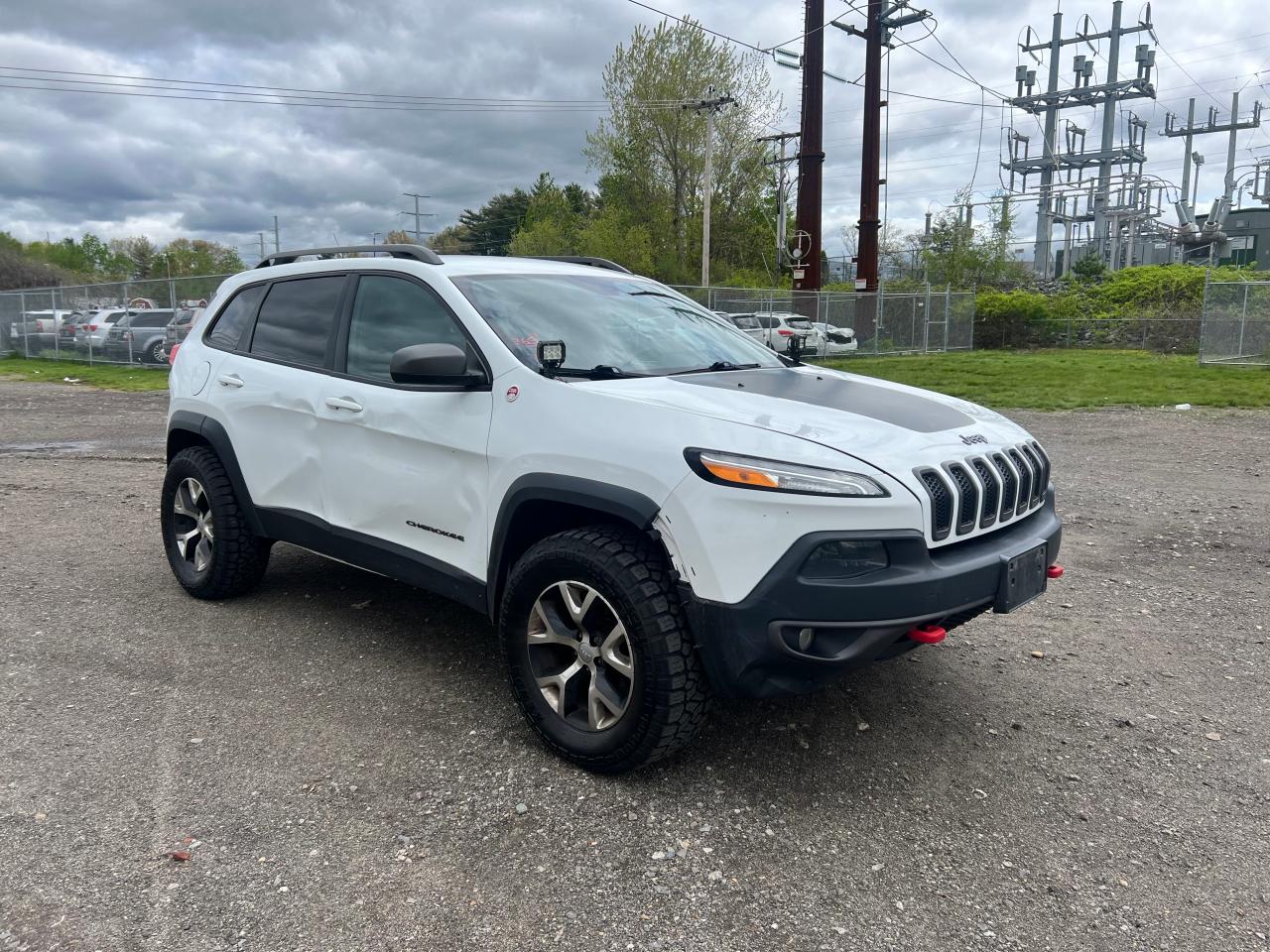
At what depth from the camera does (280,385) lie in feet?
14.5

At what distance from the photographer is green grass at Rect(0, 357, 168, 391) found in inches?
790

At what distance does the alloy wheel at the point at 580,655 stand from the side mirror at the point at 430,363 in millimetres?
862

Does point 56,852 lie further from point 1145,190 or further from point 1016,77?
point 1145,190

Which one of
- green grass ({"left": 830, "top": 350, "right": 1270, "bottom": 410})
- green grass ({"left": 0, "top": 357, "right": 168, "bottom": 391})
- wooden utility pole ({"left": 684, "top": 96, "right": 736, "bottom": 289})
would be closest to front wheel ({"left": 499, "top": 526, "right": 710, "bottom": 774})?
green grass ({"left": 830, "top": 350, "right": 1270, "bottom": 410})

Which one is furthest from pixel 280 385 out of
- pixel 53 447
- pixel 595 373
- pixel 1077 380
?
pixel 1077 380

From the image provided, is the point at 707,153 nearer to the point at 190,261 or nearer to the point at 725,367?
the point at 725,367

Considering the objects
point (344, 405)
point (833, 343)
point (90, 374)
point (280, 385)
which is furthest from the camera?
point (833, 343)

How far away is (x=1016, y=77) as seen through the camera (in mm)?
49688

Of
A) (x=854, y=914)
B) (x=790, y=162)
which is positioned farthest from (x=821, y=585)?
(x=790, y=162)

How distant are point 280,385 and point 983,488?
3139mm

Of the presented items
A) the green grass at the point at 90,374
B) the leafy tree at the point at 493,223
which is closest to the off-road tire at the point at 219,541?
the green grass at the point at 90,374

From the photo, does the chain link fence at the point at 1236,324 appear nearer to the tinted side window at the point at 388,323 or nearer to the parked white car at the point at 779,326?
the parked white car at the point at 779,326

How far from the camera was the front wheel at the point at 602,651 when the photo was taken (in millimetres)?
2920

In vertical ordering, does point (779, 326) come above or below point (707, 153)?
below
